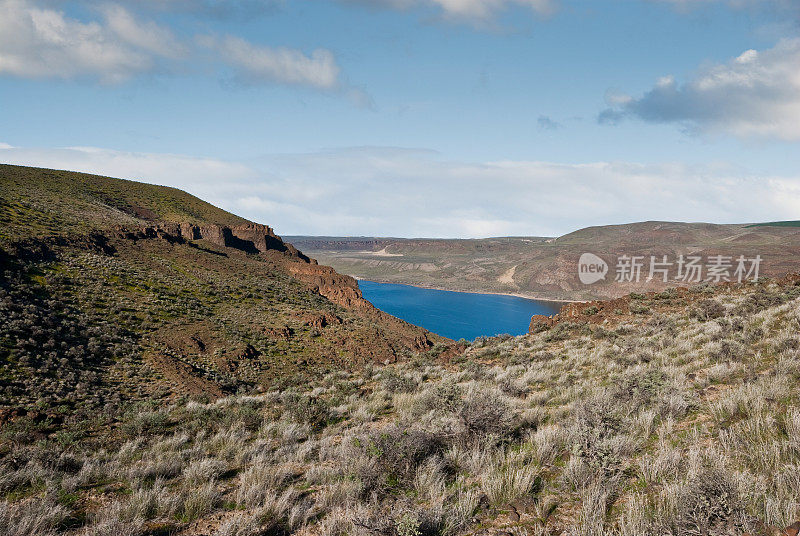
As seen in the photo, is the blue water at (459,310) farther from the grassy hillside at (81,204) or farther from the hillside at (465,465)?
the hillside at (465,465)

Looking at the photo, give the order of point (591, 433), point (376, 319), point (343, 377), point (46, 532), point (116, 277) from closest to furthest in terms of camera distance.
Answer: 1. point (46, 532)
2. point (591, 433)
3. point (343, 377)
4. point (116, 277)
5. point (376, 319)

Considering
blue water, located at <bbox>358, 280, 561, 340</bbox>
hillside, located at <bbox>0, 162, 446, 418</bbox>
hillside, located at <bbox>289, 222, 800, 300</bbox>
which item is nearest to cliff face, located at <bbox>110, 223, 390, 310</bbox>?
hillside, located at <bbox>0, 162, 446, 418</bbox>

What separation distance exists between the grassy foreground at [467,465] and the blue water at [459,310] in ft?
207

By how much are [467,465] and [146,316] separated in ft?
75.4

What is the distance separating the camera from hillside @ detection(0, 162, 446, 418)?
14.4 m

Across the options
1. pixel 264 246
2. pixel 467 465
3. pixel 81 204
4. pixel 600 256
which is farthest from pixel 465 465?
pixel 600 256

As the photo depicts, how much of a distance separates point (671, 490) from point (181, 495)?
221 inches

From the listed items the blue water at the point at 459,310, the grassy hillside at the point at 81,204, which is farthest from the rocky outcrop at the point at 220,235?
the blue water at the point at 459,310

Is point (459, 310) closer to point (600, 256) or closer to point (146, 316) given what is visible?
point (600, 256)

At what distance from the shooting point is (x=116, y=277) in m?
24.9

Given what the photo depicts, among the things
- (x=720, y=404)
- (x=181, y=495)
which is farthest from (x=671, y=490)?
(x=181, y=495)

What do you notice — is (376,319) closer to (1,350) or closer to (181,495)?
(1,350)

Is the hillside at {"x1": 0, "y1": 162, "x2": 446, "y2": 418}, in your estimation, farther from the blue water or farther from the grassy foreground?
the blue water

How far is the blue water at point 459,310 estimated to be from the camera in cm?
8238
